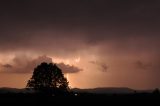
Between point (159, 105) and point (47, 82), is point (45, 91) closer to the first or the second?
point (47, 82)

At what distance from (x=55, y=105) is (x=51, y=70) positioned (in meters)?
50.4

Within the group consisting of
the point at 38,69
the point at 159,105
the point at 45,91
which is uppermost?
the point at 38,69

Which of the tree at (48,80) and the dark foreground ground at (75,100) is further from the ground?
the tree at (48,80)

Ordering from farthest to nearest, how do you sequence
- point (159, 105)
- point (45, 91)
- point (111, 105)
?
1. point (45, 91)
2. point (111, 105)
3. point (159, 105)

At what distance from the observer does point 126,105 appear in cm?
5316

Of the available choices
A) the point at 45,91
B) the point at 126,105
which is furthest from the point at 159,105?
the point at 45,91

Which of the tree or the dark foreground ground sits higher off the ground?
the tree

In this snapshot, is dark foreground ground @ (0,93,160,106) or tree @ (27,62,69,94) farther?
tree @ (27,62,69,94)

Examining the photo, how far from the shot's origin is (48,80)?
101000 millimetres

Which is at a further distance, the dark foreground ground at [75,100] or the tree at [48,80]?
the tree at [48,80]

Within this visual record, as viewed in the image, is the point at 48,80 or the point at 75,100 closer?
the point at 75,100

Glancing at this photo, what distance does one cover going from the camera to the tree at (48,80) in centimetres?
9919

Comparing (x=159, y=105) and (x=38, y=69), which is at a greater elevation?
(x=38, y=69)

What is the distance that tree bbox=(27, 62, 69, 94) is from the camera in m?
99.2
